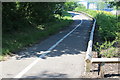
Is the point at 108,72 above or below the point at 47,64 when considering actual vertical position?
above

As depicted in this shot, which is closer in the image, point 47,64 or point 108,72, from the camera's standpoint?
point 108,72

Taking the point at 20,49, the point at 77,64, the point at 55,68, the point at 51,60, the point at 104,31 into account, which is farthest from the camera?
the point at 104,31

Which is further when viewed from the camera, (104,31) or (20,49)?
(104,31)

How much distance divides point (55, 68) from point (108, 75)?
195cm

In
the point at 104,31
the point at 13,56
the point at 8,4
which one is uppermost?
the point at 8,4

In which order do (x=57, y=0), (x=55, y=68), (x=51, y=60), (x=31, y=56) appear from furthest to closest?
1. (x=57, y=0)
2. (x=31, y=56)
3. (x=51, y=60)
4. (x=55, y=68)

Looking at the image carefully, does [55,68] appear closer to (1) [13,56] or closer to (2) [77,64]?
(2) [77,64]

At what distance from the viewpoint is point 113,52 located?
9031 mm

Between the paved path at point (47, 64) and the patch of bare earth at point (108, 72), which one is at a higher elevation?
the patch of bare earth at point (108, 72)

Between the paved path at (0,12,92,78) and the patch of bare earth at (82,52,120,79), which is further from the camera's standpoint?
the paved path at (0,12,92,78)

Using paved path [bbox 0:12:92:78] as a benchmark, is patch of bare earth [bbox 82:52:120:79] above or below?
above

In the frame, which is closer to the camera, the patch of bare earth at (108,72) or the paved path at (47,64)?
the patch of bare earth at (108,72)

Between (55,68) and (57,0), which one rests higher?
(57,0)

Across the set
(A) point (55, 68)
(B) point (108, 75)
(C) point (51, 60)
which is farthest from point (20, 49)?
(B) point (108, 75)
